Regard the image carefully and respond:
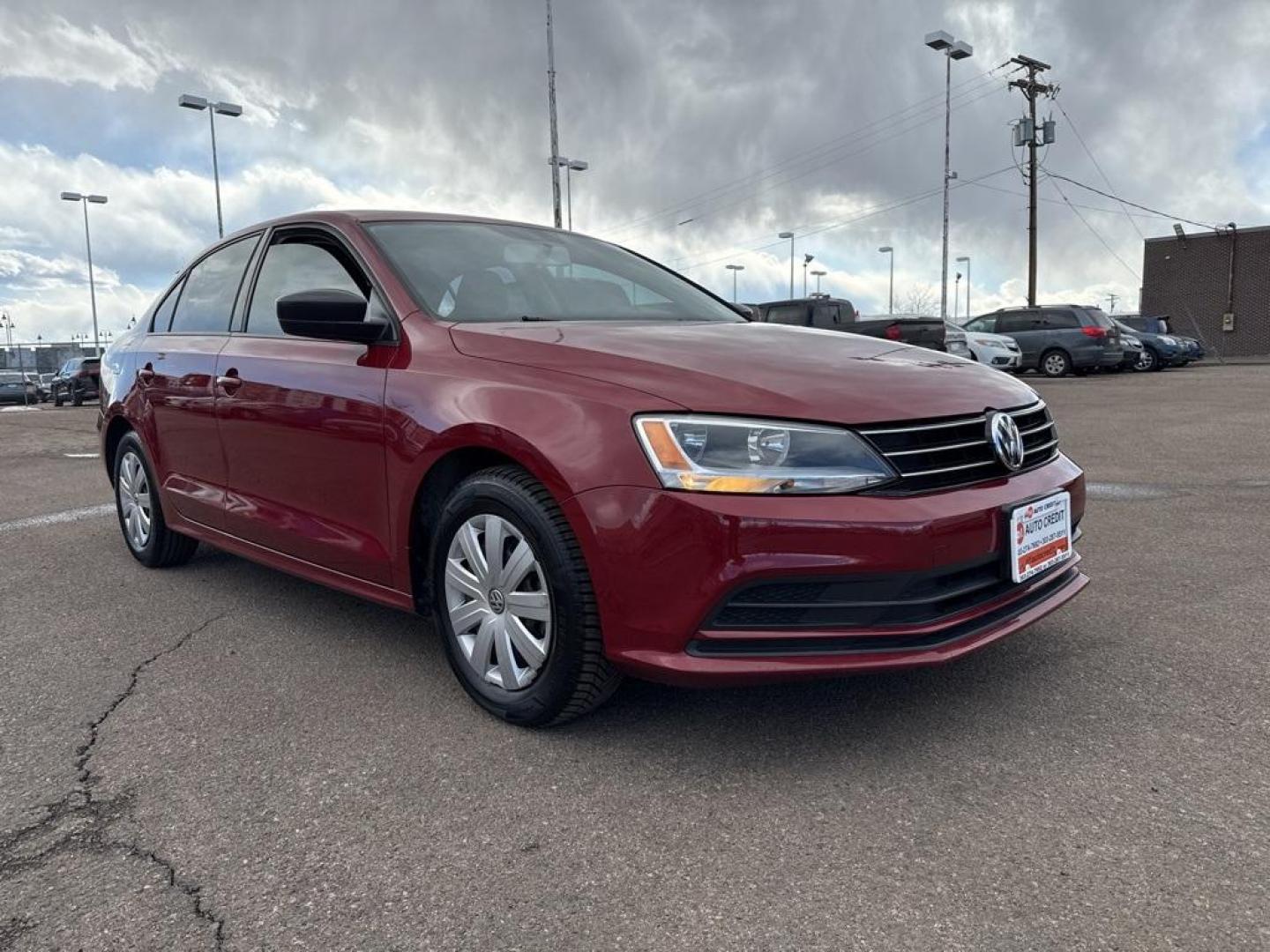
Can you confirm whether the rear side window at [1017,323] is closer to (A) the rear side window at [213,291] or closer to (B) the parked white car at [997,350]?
(B) the parked white car at [997,350]

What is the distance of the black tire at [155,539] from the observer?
4.55 m

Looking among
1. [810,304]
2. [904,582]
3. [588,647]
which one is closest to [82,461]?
[588,647]

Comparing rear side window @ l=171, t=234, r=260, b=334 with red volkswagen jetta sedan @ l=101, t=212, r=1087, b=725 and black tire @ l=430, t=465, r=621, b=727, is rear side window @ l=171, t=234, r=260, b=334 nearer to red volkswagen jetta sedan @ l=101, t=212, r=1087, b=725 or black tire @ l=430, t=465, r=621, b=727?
red volkswagen jetta sedan @ l=101, t=212, r=1087, b=725

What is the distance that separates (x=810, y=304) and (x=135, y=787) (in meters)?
15.4

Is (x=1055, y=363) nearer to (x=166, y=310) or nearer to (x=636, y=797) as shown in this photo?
(x=166, y=310)

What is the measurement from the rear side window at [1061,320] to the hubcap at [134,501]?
2080 cm

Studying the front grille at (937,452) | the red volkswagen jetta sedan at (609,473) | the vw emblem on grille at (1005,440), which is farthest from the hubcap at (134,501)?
the vw emblem on grille at (1005,440)

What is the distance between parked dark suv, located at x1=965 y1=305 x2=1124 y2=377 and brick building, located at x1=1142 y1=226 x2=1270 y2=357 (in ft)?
67.8

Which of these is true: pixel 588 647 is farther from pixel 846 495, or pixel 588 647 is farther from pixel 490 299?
pixel 490 299

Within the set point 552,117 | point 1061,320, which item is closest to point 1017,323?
point 1061,320

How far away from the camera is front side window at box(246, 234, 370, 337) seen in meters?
3.39

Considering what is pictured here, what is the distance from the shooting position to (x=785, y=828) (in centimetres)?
217

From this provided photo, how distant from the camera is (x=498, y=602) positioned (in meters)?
2.68

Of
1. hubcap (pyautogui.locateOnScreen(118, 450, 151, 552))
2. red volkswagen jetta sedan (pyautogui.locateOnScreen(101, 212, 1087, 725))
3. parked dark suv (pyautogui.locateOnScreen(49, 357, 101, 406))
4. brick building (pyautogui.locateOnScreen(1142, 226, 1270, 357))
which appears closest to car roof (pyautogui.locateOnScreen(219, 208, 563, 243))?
red volkswagen jetta sedan (pyautogui.locateOnScreen(101, 212, 1087, 725))
